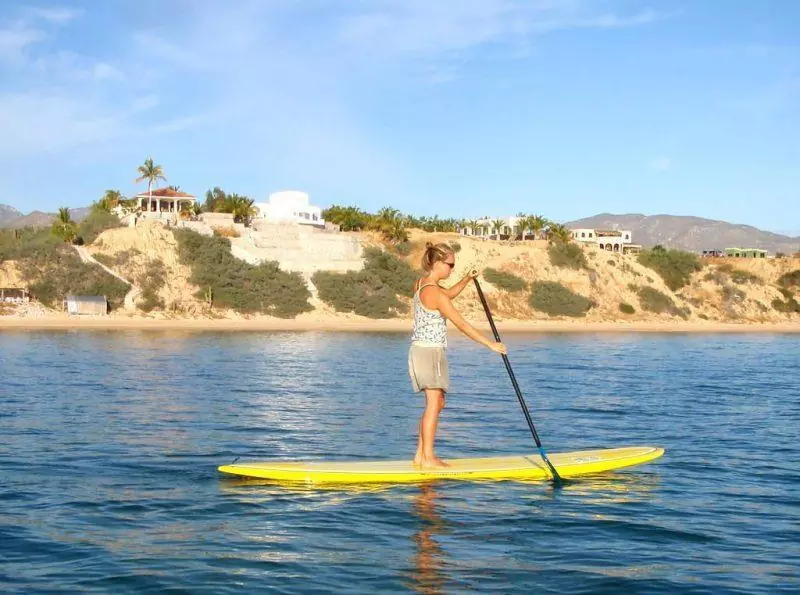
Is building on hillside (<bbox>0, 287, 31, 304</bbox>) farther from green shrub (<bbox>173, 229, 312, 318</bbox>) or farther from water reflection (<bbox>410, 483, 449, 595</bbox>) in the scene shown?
water reflection (<bbox>410, 483, 449, 595</bbox>)

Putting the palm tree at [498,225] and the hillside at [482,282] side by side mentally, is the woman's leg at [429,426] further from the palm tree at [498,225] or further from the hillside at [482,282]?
the palm tree at [498,225]

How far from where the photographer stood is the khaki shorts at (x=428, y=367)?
33.1 feet

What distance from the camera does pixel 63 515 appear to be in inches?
346

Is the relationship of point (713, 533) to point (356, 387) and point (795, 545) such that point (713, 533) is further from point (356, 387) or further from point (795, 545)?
point (356, 387)

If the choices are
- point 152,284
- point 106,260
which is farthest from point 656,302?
point 106,260

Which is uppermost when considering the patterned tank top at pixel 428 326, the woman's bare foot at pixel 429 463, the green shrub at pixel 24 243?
the green shrub at pixel 24 243

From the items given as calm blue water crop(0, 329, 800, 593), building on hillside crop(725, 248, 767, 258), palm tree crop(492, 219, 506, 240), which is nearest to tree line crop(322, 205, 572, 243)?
palm tree crop(492, 219, 506, 240)

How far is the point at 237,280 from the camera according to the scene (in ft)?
204

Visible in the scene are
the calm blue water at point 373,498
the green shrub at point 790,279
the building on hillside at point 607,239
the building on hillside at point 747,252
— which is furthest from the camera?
the building on hillside at point 747,252

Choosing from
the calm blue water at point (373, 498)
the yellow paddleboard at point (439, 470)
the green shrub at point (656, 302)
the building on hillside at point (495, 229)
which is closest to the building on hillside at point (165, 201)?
the building on hillside at point (495, 229)

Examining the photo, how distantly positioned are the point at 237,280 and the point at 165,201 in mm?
18468

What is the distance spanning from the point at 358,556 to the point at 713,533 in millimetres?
3445

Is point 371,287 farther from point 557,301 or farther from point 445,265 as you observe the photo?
point 445,265

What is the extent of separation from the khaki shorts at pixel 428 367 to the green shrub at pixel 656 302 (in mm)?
65760
